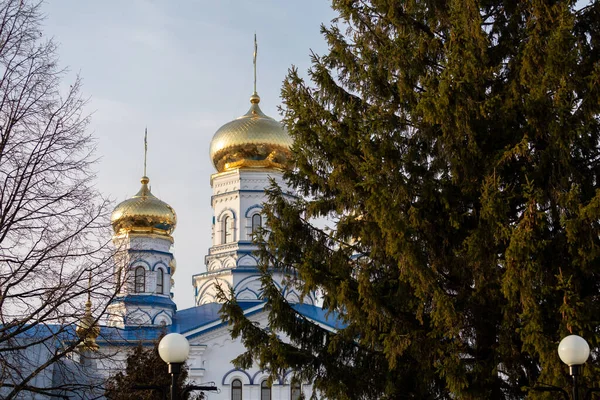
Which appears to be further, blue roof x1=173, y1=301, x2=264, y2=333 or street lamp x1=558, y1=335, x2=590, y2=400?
blue roof x1=173, y1=301, x2=264, y2=333

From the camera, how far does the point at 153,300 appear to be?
1460 inches

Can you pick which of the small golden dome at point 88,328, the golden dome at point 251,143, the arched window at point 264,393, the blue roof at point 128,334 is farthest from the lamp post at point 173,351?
the golden dome at point 251,143

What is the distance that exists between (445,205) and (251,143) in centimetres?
2706

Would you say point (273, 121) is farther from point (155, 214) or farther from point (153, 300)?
point (153, 300)

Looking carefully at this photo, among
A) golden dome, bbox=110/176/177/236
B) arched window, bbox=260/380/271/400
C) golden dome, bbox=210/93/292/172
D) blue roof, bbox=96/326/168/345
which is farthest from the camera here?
golden dome, bbox=210/93/292/172

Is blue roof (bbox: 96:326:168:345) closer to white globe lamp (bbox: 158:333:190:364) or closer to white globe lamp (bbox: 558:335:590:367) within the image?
white globe lamp (bbox: 158:333:190:364)

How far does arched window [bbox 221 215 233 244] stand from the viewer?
127 feet

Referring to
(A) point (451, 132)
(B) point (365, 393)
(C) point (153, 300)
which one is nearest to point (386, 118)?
(A) point (451, 132)

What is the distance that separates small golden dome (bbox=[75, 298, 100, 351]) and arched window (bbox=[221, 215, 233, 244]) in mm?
27017

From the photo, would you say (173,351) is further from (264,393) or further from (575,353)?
(264,393)

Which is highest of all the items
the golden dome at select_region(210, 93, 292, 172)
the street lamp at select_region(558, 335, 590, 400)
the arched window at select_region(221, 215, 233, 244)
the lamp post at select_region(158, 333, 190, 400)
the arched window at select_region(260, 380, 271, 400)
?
the golden dome at select_region(210, 93, 292, 172)

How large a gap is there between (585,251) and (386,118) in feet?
9.81

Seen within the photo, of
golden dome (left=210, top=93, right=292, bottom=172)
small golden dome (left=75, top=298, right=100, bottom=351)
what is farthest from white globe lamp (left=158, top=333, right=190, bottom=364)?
golden dome (left=210, top=93, right=292, bottom=172)

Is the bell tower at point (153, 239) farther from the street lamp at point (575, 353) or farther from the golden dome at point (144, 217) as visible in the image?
the street lamp at point (575, 353)
